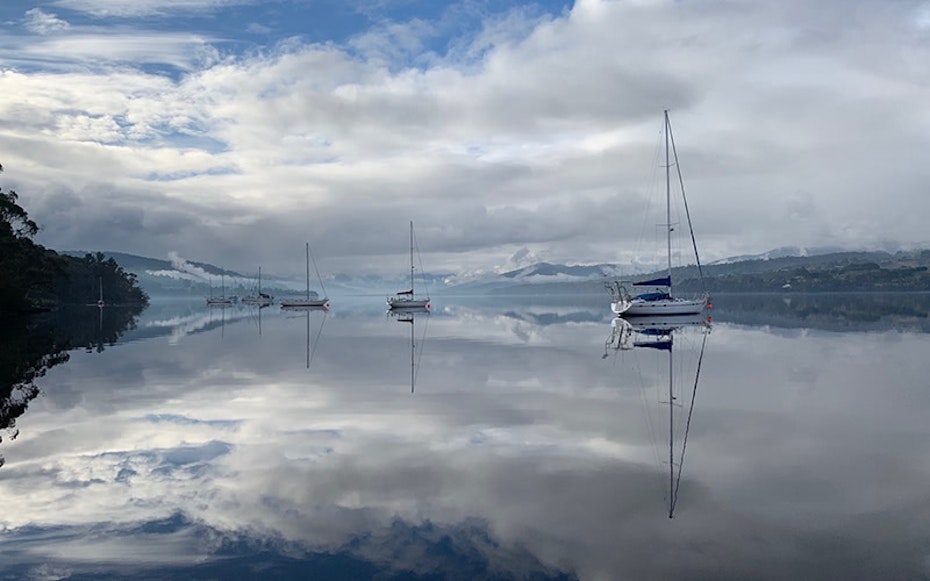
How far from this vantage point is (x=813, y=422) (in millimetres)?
16953

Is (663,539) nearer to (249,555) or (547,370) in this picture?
(249,555)

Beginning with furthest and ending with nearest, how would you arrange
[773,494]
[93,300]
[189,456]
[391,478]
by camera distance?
[93,300], [189,456], [391,478], [773,494]

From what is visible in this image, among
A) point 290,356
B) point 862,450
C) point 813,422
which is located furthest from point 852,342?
point 290,356

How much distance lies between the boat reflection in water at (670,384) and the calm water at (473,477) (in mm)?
139

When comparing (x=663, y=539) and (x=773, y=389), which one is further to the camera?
(x=773, y=389)

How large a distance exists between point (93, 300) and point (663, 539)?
15197 cm

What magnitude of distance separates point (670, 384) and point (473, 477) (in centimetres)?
1346

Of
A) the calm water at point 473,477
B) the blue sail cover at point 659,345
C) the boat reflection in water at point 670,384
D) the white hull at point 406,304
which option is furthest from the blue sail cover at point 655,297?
the white hull at point 406,304

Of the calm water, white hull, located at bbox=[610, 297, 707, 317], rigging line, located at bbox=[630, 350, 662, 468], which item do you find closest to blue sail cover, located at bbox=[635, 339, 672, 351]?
rigging line, located at bbox=[630, 350, 662, 468]

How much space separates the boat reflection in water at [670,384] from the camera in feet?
44.3

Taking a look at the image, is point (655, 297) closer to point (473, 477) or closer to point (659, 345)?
point (659, 345)

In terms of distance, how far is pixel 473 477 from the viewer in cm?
1224

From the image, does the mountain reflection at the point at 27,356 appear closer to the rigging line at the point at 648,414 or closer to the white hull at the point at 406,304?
the rigging line at the point at 648,414

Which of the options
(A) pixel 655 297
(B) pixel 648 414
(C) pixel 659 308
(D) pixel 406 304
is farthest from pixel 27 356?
(D) pixel 406 304
